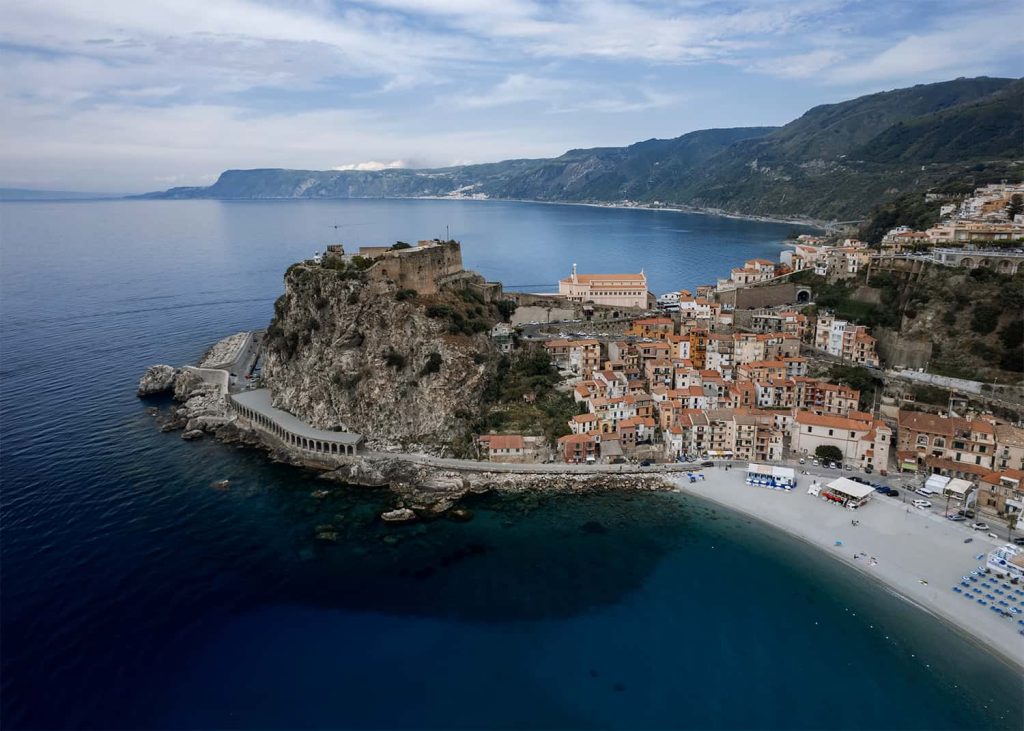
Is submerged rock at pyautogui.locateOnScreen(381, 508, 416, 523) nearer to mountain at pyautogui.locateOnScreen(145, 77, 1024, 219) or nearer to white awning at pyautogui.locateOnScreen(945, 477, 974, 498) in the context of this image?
white awning at pyautogui.locateOnScreen(945, 477, 974, 498)

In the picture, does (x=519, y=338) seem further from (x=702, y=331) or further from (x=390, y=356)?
(x=702, y=331)

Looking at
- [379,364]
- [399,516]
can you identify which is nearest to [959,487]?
[399,516]

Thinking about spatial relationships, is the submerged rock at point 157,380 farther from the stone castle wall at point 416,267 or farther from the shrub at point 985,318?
the shrub at point 985,318

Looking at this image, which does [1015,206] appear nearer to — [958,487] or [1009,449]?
[1009,449]

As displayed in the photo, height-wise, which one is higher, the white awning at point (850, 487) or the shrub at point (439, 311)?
the shrub at point (439, 311)

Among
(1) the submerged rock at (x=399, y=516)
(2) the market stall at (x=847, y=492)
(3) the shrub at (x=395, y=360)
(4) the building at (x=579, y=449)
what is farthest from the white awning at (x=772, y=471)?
(3) the shrub at (x=395, y=360)

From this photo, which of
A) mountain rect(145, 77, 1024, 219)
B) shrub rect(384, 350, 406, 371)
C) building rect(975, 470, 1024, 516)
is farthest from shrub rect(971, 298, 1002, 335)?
mountain rect(145, 77, 1024, 219)

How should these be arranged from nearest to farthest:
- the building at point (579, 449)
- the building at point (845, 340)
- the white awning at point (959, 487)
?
the white awning at point (959, 487) < the building at point (579, 449) < the building at point (845, 340)
